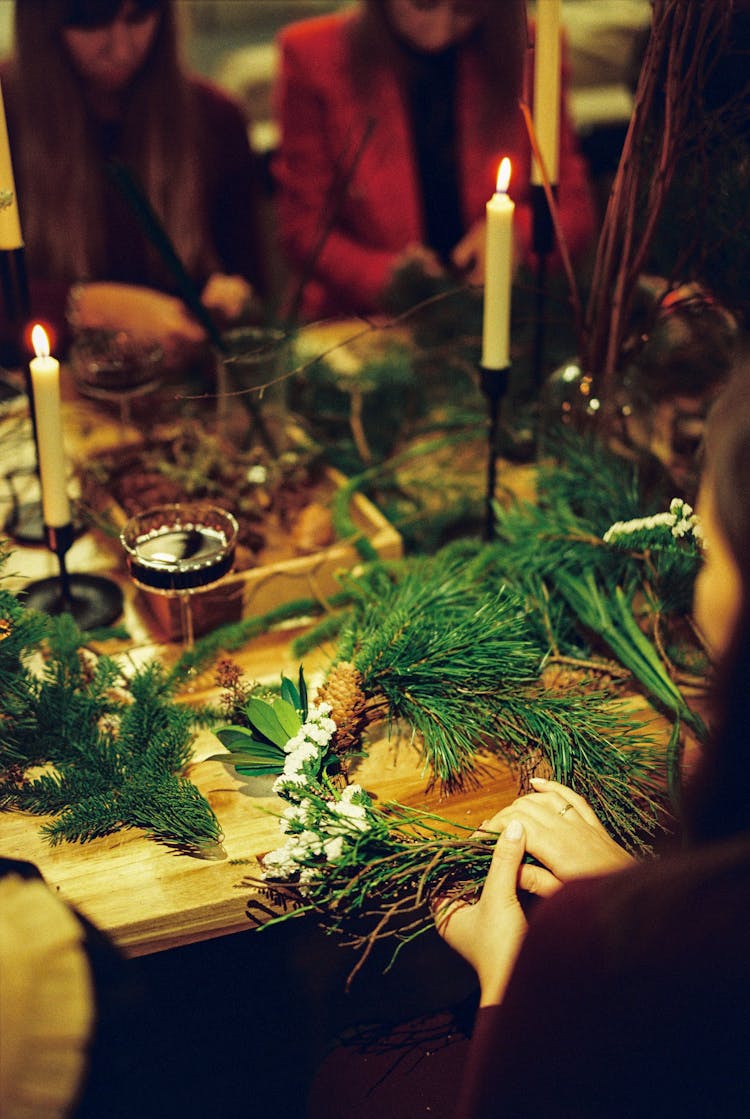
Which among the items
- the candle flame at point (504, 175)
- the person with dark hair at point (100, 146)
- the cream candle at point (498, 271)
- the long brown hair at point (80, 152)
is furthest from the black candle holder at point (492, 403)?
the long brown hair at point (80, 152)

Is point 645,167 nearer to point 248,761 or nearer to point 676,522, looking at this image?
point 676,522

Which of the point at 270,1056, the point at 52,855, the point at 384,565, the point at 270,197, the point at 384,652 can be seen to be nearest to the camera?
the point at 52,855

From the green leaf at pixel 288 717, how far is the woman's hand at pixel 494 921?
18cm

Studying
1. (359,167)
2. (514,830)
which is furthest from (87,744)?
(359,167)

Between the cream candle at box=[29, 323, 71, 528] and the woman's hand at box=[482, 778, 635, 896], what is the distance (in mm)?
499

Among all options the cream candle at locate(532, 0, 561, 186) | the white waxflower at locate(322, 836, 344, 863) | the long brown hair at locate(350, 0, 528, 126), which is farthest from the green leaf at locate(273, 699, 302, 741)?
the long brown hair at locate(350, 0, 528, 126)

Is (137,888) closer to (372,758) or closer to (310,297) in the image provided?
(372,758)

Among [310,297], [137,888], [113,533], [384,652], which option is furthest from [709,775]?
[310,297]

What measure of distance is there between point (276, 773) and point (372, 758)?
0.09m

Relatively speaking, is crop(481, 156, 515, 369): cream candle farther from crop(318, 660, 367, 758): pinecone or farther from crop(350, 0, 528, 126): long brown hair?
crop(350, 0, 528, 126): long brown hair

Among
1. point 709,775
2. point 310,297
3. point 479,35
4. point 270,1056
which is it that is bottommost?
point 270,1056

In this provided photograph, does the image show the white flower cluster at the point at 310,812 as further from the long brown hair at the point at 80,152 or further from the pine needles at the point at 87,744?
the long brown hair at the point at 80,152

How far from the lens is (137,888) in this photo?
0.79 metres

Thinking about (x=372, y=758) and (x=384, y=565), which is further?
(x=384, y=565)
